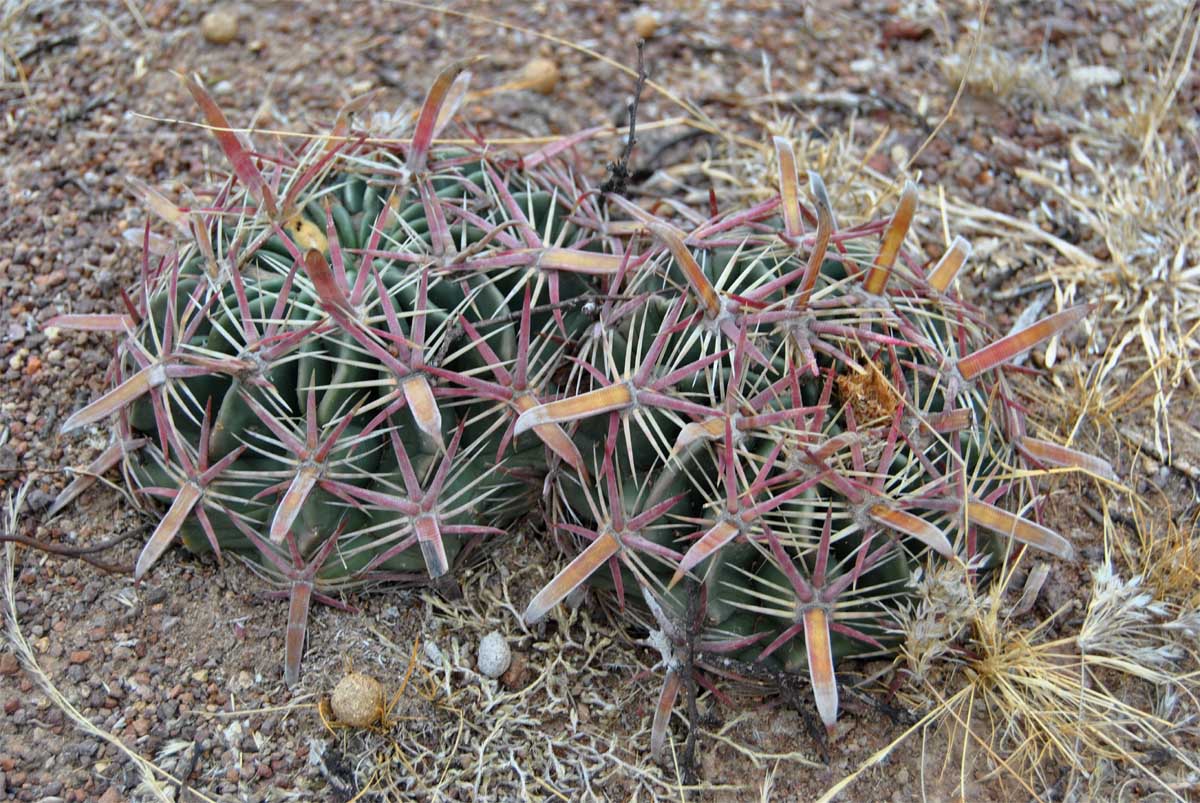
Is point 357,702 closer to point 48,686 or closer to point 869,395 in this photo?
point 48,686

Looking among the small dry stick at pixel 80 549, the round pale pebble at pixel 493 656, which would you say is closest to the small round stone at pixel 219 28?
the small dry stick at pixel 80 549

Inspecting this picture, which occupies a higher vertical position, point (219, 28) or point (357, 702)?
point (219, 28)

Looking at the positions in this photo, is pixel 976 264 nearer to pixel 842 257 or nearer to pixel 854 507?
pixel 842 257

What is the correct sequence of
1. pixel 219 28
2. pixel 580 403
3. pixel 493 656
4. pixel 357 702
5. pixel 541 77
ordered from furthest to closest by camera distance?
pixel 219 28 → pixel 541 77 → pixel 493 656 → pixel 357 702 → pixel 580 403

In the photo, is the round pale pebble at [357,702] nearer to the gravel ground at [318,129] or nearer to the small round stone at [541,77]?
the gravel ground at [318,129]

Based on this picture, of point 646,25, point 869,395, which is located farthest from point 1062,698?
point 646,25

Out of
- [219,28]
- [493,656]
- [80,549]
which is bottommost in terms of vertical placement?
[493,656]
